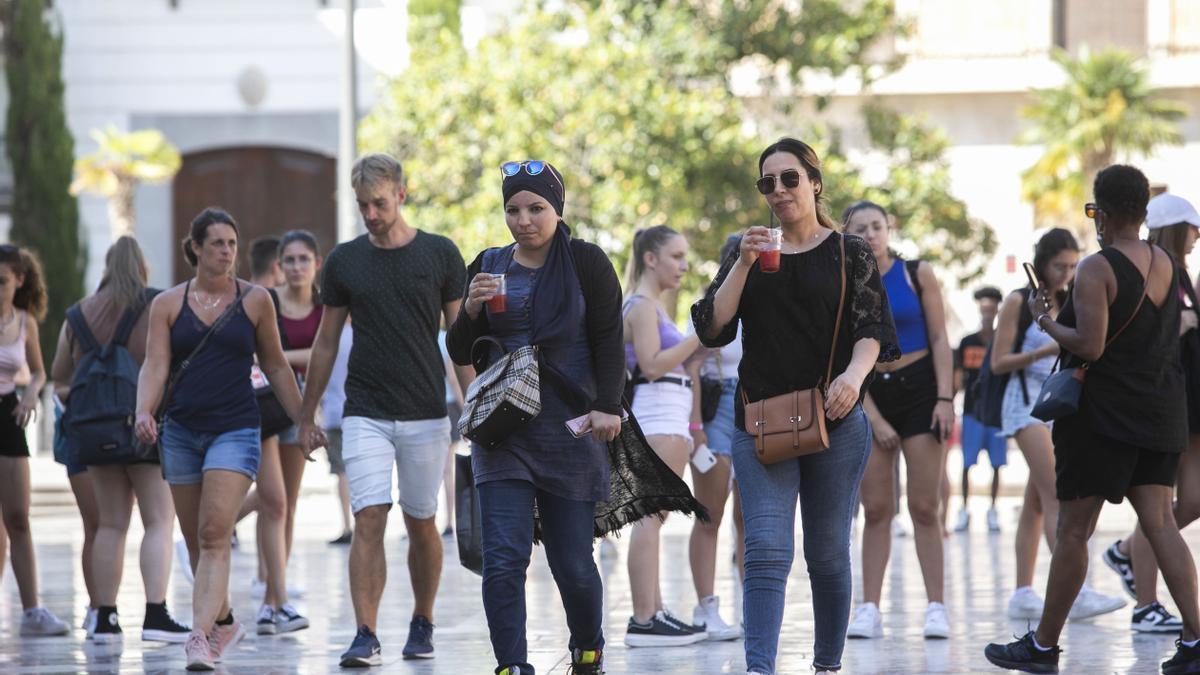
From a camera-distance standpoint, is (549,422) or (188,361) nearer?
(549,422)

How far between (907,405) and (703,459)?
992 millimetres

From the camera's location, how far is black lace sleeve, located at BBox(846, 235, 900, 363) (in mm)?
6133

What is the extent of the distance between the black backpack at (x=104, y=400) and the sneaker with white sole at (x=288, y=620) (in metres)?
1.02

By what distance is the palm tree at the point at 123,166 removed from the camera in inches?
987

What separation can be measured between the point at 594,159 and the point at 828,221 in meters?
14.9

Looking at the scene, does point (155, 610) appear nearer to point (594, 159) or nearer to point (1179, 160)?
point (594, 159)

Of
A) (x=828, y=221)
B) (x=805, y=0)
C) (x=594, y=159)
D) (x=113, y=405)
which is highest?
(x=805, y=0)

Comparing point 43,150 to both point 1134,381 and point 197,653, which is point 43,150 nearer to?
point 197,653

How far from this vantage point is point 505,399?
20.4 ft

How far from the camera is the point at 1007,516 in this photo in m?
15.9

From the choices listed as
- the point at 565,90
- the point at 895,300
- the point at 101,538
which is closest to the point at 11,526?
the point at 101,538

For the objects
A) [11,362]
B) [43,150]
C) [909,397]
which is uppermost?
[43,150]

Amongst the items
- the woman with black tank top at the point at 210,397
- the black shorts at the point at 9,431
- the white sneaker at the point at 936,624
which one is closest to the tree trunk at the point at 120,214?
the black shorts at the point at 9,431

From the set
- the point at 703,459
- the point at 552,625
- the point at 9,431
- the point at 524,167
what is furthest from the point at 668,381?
the point at 9,431
